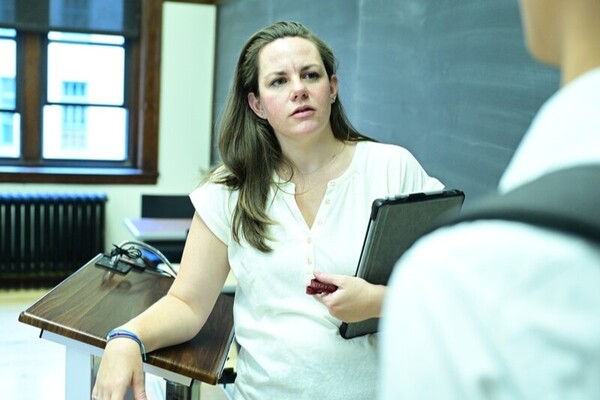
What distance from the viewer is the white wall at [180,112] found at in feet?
19.5

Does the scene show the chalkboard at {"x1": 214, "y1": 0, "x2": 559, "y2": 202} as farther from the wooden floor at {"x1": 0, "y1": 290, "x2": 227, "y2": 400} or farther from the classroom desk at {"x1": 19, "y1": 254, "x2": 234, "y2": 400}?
the wooden floor at {"x1": 0, "y1": 290, "x2": 227, "y2": 400}

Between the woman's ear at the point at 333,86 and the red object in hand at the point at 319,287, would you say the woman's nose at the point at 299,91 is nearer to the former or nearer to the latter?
the woman's ear at the point at 333,86

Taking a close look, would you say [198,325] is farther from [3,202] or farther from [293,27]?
[3,202]

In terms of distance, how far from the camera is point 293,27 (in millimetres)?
1673

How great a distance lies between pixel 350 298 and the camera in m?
1.33

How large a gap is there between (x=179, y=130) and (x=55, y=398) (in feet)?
8.90

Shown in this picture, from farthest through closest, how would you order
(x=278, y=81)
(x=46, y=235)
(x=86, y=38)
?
(x=86, y=38) → (x=46, y=235) → (x=278, y=81)

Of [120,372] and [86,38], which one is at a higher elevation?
[86,38]

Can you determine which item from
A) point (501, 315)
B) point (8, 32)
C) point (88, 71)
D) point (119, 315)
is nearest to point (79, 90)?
point (88, 71)

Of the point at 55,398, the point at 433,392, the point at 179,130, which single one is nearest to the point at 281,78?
the point at 433,392

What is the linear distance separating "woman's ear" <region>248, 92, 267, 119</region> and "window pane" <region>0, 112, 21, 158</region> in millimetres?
4619

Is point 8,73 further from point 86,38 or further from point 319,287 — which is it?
point 319,287

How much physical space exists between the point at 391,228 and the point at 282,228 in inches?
10.9

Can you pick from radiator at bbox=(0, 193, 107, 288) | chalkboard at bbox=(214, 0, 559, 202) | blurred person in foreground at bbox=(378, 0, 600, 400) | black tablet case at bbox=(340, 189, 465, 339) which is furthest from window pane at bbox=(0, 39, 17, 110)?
blurred person in foreground at bbox=(378, 0, 600, 400)
